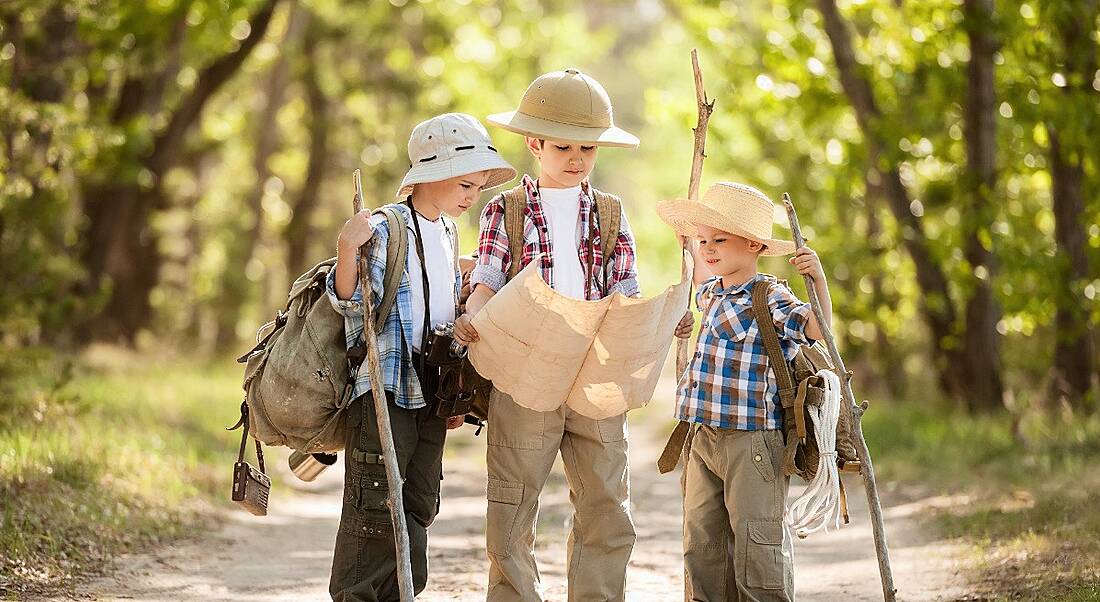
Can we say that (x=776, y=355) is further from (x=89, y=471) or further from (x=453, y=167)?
(x=89, y=471)

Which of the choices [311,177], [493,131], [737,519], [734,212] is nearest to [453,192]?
[734,212]

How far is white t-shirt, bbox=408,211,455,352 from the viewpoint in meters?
5.04

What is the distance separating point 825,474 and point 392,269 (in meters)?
1.74

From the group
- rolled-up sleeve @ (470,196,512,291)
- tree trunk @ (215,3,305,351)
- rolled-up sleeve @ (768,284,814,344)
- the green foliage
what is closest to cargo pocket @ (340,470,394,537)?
rolled-up sleeve @ (470,196,512,291)

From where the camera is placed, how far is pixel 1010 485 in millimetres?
8914

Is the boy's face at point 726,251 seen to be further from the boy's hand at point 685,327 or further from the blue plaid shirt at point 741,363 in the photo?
the boy's hand at point 685,327

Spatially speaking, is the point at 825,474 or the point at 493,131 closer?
the point at 825,474

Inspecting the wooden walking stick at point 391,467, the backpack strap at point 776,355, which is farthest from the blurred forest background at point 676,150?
the backpack strap at point 776,355

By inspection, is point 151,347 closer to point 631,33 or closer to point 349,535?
point 349,535

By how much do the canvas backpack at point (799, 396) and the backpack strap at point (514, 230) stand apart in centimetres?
89

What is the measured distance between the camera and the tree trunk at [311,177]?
75.1 ft

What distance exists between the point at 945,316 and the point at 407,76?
41.3 ft

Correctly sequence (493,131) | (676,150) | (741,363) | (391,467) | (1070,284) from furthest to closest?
(676,150) < (493,131) < (1070,284) < (741,363) < (391,467)

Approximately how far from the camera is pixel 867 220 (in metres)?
16.0
